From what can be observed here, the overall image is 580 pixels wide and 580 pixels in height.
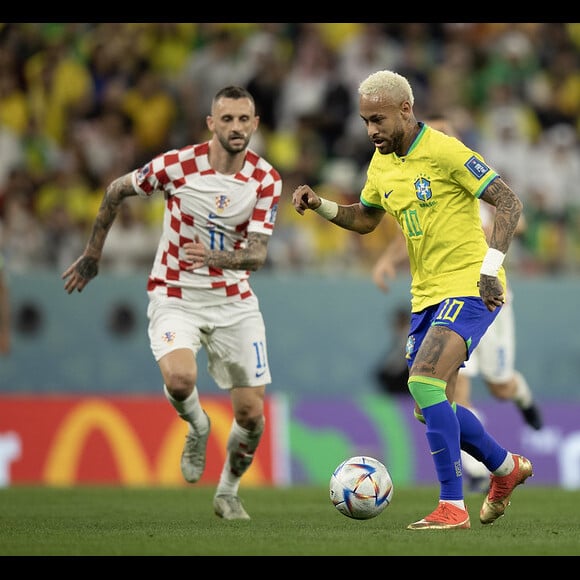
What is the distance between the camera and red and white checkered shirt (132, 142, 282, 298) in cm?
855

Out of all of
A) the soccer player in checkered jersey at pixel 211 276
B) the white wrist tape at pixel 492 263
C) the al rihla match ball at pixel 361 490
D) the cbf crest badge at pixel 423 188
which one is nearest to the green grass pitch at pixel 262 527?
the al rihla match ball at pixel 361 490

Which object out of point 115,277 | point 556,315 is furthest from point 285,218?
point 556,315

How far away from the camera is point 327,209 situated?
8.02 metres

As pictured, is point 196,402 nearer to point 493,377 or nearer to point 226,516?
point 226,516

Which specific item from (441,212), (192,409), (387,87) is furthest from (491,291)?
(192,409)

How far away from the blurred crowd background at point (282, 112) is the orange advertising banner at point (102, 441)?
1689mm

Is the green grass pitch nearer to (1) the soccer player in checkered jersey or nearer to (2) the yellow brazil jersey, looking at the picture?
(1) the soccer player in checkered jersey

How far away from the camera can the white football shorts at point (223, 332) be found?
862 centimetres

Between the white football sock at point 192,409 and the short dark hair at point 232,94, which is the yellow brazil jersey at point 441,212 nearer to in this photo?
the short dark hair at point 232,94

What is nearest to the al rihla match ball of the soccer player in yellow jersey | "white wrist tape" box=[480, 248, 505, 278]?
the soccer player in yellow jersey

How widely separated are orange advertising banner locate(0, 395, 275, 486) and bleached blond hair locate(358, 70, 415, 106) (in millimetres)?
6313

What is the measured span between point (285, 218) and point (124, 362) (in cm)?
245

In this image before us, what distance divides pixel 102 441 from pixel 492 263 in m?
7.09

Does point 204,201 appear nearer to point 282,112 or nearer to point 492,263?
point 492,263
